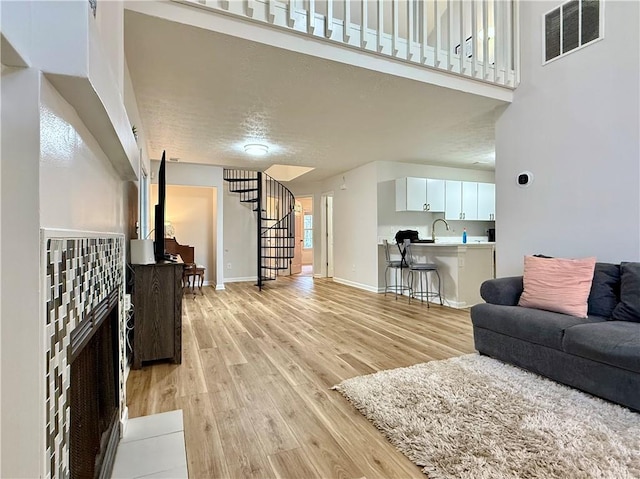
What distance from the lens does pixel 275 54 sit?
251 centimetres

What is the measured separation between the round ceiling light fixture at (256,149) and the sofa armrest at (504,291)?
3.70 meters

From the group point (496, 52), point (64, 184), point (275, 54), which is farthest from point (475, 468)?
point (496, 52)

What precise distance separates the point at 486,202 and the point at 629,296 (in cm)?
471

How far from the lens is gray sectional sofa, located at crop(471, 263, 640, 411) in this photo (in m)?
1.89

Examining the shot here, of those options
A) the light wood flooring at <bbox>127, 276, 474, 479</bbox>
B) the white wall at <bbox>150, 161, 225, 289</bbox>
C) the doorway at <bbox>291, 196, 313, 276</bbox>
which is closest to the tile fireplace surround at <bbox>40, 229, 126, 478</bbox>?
the light wood flooring at <bbox>127, 276, 474, 479</bbox>

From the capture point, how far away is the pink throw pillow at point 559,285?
7.97 feet

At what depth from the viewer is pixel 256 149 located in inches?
199

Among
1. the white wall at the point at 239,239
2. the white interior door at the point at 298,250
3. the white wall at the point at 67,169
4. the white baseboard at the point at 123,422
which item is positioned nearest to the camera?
the white wall at the point at 67,169

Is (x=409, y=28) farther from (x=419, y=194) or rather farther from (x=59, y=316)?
(x=419, y=194)

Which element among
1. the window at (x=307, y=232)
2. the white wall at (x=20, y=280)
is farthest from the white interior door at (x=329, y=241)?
the white wall at (x=20, y=280)

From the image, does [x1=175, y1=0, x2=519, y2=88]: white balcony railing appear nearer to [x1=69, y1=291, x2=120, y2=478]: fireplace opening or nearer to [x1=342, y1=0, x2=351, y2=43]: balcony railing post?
[x1=342, y1=0, x2=351, y2=43]: balcony railing post

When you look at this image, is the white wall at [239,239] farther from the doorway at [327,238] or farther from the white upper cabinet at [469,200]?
the white upper cabinet at [469,200]

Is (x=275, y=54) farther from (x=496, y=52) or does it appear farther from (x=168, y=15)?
(x=496, y=52)

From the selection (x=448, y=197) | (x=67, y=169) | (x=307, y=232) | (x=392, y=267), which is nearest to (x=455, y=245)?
(x=392, y=267)
